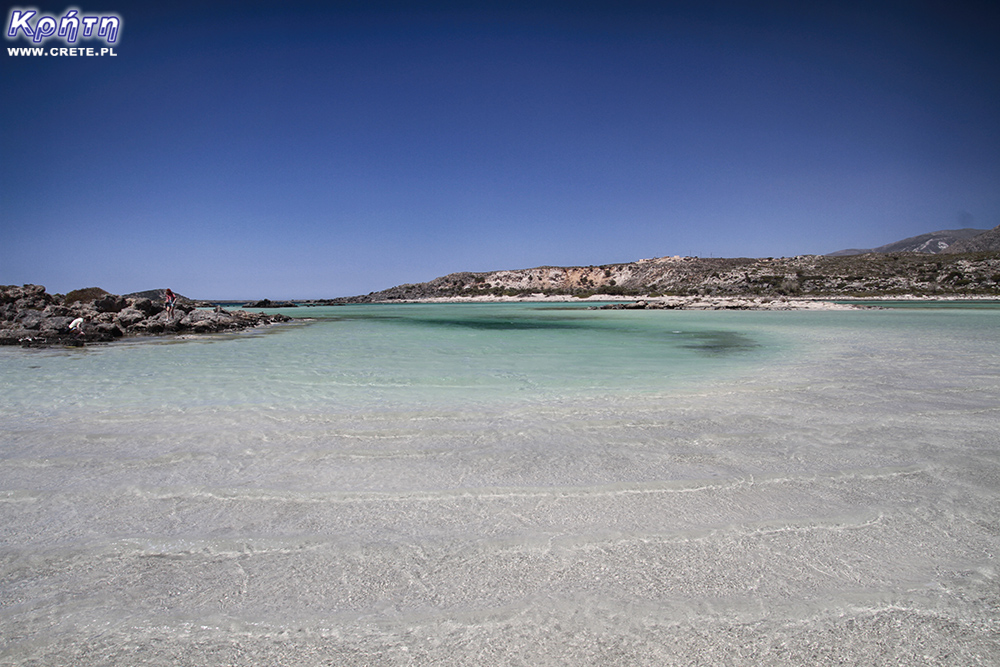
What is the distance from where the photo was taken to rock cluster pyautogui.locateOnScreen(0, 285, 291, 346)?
1445 centimetres

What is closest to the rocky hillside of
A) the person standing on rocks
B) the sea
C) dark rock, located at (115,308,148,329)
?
the person standing on rocks

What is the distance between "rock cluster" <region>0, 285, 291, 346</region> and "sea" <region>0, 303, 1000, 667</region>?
37.8ft

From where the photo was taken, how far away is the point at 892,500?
288cm

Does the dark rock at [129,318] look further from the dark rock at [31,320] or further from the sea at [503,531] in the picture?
the sea at [503,531]

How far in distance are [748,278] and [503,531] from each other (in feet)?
248

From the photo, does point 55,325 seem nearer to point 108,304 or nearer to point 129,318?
point 129,318

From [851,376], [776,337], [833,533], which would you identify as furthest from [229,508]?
[776,337]

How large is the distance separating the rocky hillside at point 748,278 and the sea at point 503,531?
58.4 m

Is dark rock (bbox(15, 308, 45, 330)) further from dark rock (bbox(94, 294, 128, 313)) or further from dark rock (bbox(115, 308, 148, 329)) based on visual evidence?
dark rock (bbox(94, 294, 128, 313))

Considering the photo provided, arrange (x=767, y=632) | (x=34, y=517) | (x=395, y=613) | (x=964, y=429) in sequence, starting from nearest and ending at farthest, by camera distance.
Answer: (x=767, y=632) < (x=395, y=613) < (x=34, y=517) < (x=964, y=429)

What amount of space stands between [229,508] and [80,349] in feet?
43.1

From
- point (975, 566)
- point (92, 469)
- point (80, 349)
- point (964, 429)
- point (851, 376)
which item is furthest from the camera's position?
point (80, 349)

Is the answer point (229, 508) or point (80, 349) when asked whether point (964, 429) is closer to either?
point (229, 508)

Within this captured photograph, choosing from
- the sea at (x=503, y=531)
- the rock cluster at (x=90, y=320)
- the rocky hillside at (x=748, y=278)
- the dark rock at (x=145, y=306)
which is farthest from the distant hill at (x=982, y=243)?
the dark rock at (x=145, y=306)
